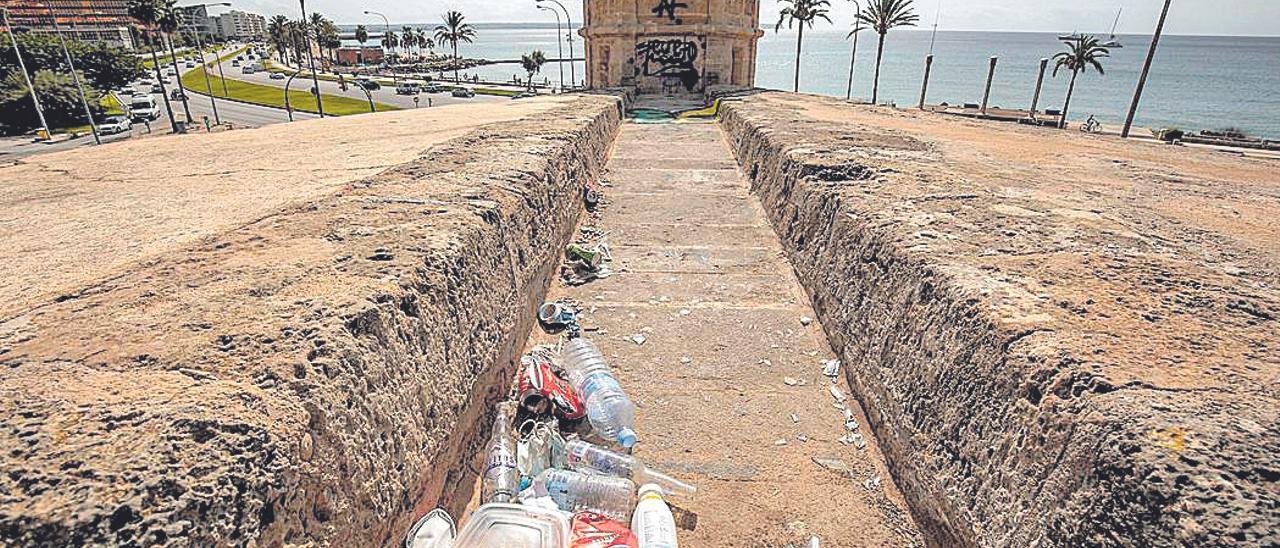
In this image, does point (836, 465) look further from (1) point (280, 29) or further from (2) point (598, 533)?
(1) point (280, 29)

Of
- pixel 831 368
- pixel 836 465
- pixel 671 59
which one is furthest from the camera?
pixel 671 59

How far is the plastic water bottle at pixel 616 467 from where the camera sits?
A: 10.7 feet

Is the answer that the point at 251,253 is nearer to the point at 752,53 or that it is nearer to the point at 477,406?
the point at 477,406

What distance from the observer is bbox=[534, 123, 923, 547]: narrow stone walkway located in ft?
10.0

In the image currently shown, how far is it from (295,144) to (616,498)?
8.15 meters

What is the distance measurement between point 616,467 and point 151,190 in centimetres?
563

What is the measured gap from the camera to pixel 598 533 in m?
2.68

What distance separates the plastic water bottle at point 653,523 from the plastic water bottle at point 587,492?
104 millimetres

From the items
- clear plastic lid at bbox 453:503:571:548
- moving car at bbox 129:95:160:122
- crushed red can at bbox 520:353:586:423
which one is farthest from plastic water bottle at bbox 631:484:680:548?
moving car at bbox 129:95:160:122

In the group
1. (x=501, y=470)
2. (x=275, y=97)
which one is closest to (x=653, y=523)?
(x=501, y=470)

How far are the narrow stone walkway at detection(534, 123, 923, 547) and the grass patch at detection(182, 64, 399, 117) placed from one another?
41022mm

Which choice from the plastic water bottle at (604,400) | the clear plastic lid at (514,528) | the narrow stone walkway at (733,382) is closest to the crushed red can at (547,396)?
the plastic water bottle at (604,400)

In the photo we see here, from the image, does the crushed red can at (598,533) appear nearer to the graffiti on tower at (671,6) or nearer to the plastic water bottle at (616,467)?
the plastic water bottle at (616,467)

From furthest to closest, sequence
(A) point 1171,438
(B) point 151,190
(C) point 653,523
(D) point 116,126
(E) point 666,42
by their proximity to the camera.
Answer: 1. (D) point 116,126
2. (E) point 666,42
3. (B) point 151,190
4. (C) point 653,523
5. (A) point 1171,438
